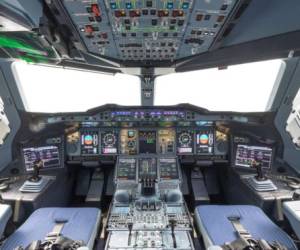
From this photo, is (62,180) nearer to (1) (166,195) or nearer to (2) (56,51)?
(1) (166,195)

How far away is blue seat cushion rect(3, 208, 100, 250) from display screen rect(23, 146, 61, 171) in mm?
1081

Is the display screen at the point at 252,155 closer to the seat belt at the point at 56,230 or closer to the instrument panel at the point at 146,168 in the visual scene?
the instrument panel at the point at 146,168

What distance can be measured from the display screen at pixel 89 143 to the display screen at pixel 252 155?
192 cm

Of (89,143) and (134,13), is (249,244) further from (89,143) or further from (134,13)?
(89,143)

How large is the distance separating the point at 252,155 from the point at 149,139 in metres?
1.38

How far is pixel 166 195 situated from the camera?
2.55m

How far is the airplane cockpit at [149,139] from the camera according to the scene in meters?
1.54

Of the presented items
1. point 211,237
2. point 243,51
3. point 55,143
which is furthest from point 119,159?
point 243,51

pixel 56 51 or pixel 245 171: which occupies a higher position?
pixel 56 51

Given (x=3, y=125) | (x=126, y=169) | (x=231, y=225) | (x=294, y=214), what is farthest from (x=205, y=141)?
(x=3, y=125)

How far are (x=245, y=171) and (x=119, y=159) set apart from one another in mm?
1648

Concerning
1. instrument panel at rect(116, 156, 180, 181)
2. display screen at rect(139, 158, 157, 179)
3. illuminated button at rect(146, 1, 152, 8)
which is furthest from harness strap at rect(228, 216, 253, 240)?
illuminated button at rect(146, 1, 152, 8)

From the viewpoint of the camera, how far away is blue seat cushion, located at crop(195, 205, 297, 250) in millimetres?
1664

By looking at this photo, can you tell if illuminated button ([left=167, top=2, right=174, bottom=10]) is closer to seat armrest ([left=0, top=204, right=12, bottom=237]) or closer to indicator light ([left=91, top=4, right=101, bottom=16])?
indicator light ([left=91, top=4, right=101, bottom=16])
